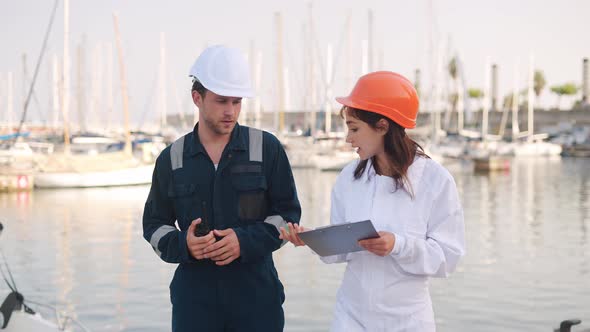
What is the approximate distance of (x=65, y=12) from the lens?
38938 mm

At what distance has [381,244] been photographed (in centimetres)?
301

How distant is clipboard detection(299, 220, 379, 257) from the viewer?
9.80 ft

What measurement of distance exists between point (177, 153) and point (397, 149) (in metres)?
0.95

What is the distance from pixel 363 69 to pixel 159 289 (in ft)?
159

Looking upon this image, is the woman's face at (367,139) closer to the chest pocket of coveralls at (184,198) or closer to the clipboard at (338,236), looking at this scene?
the clipboard at (338,236)

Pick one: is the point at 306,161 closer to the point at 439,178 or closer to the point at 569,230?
the point at 569,230

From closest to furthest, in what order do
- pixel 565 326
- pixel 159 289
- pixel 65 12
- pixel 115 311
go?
1. pixel 565 326
2. pixel 115 311
3. pixel 159 289
4. pixel 65 12

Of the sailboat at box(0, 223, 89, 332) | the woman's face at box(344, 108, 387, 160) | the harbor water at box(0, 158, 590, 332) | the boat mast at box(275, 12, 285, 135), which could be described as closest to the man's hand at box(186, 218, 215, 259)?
the woman's face at box(344, 108, 387, 160)

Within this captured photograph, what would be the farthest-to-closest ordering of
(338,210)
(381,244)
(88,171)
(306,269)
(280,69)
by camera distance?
(280,69) → (88,171) → (306,269) → (338,210) → (381,244)

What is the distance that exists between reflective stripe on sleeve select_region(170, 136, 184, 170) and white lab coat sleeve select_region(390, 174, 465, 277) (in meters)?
1.00

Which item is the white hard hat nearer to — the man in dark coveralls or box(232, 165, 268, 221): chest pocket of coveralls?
the man in dark coveralls

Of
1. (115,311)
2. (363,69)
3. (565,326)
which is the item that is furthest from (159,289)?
(363,69)

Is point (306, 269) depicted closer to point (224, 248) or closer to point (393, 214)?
point (224, 248)

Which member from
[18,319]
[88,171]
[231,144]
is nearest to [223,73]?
[231,144]
